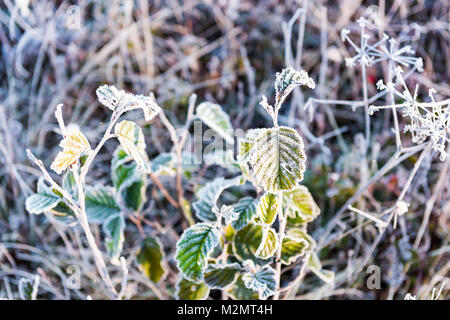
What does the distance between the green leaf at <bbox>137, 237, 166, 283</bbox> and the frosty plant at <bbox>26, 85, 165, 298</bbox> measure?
8 centimetres

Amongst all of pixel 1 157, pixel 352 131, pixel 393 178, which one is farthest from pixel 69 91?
pixel 393 178

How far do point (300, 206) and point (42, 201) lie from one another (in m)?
0.54

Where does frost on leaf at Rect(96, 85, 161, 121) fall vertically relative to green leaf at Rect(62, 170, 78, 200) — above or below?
above

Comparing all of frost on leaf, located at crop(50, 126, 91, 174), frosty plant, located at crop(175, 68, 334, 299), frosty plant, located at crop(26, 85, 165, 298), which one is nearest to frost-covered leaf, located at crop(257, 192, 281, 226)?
frosty plant, located at crop(175, 68, 334, 299)

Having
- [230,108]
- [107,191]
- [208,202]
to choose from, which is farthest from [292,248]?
[230,108]

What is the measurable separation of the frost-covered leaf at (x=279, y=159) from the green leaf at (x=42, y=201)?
44 centimetres

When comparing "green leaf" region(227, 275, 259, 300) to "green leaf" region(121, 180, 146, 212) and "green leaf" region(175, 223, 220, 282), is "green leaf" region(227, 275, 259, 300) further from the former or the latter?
"green leaf" region(121, 180, 146, 212)

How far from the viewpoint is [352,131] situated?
1.81m

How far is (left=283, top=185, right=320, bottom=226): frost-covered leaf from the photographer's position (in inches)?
42.3

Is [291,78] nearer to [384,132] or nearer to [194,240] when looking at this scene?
[194,240]

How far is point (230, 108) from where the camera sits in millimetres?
1856

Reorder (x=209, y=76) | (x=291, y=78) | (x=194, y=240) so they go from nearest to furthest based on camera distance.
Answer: (x=291, y=78)
(x=194, y=240)
(x=209, y=76)

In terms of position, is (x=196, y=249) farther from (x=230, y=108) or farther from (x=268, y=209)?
(x=230, y=108)
